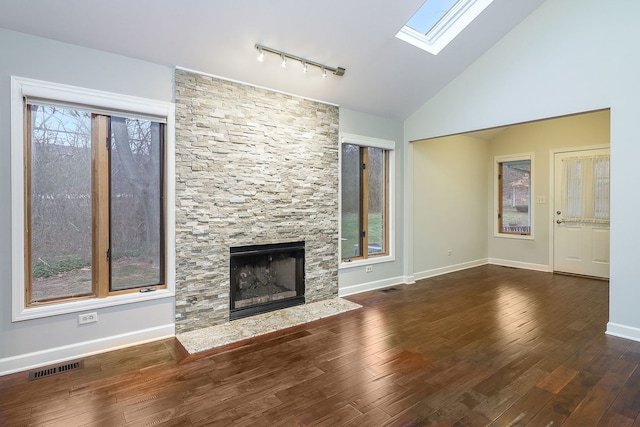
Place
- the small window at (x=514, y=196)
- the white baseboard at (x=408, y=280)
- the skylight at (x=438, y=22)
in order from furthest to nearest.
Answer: the small window at (x=514, y=196) → the white baseboard at (x=408, y=280) → the skylight at (x=438, y=22)

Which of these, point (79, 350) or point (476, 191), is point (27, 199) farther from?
point (476, 191)

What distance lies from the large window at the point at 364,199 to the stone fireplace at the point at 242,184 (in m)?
0.33

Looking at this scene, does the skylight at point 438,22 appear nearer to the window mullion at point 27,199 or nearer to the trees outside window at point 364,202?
the trees outside window at point 364,202

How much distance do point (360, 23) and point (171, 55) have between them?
1.89 m

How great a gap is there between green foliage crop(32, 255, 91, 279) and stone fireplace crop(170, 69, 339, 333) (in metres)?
0.83

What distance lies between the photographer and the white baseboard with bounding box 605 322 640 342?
315cm

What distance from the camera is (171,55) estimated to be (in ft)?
10.1

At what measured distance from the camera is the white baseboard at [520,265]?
6307mm

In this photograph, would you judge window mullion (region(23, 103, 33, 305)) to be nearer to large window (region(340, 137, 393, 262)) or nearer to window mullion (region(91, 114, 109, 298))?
window mullion (region(91, 114, 109, 298))

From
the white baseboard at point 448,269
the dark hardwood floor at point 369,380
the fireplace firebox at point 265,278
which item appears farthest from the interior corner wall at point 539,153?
the fireplace firebox at point 265,278

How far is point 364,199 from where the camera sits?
4.99m

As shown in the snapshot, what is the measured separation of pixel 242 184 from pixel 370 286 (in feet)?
8.48

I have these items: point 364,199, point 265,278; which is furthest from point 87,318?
point 364,199

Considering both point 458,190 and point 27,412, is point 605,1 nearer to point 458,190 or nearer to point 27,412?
point 458,190
